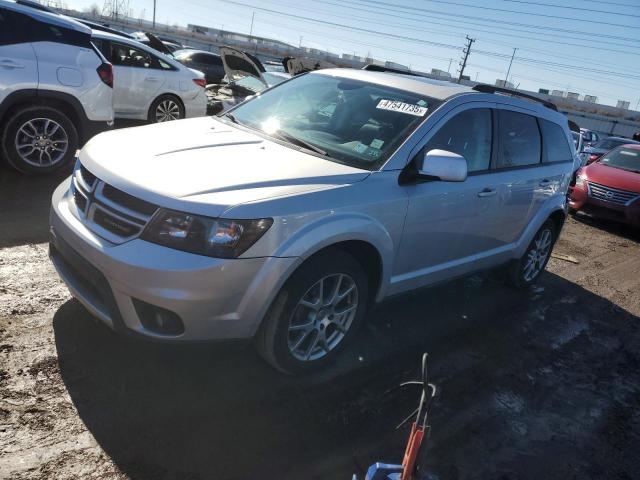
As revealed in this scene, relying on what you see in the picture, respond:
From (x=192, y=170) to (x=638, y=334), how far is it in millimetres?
4644

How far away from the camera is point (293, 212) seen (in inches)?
112

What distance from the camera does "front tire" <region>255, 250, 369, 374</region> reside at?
298cm

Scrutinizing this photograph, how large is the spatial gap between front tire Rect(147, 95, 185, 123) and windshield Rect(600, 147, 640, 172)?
8.49 metres

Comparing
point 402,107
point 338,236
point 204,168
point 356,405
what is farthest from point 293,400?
point 402,107

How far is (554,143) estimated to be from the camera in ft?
17.7

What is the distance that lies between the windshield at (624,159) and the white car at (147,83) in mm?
8293

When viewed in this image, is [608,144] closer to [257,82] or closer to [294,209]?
[257,82]

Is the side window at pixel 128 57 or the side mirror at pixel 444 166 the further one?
the side window at pixel 128 57

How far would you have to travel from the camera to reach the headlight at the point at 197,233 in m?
2.64

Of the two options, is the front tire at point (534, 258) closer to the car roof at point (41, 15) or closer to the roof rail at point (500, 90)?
the roof rail at point (500, 90)

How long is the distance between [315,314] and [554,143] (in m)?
3.55

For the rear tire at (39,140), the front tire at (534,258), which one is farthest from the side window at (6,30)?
the front tire at (534,258)

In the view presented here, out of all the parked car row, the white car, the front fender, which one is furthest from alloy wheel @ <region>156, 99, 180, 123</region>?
the front fender

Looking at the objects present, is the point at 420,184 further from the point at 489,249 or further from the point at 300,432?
the point at 300,432
